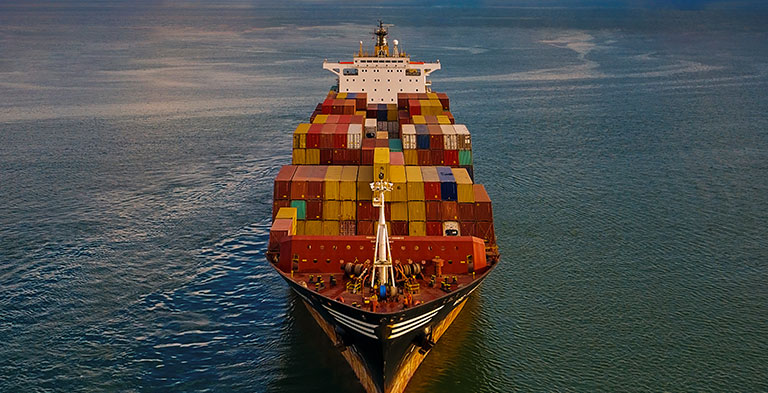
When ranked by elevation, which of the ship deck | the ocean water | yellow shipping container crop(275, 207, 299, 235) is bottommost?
the ocean water

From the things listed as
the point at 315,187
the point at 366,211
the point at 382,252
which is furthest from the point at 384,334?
the point at 315,187

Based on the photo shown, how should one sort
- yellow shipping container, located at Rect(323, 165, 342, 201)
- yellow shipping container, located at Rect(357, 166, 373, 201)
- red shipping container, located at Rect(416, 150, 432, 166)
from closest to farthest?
yellow shipping container, located at Rect(357, 166, 373, 201) → yellow shipping container, located at Rect(323, 165, 342, 201) → red shipping container, located at Rect(416, 150, 432, 166)

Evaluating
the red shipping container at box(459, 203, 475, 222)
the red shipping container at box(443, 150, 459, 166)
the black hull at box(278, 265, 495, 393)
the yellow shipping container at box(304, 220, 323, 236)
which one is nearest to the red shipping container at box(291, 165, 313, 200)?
the yellow shipping container at box(304, 220, 323, 236)

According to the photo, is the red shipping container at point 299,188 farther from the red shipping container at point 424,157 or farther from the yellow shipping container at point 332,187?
the red shipping container at point 424,157

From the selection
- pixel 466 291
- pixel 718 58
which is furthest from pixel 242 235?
pixel 718 58

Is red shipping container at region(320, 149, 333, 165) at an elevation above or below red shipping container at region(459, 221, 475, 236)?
above

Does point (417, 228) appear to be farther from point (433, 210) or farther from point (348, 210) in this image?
point (348, 210)

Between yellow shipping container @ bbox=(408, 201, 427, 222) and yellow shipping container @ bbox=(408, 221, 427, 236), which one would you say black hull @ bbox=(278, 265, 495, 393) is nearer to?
yellow shipping container @ bbox=(408, 221, 427, 236)
